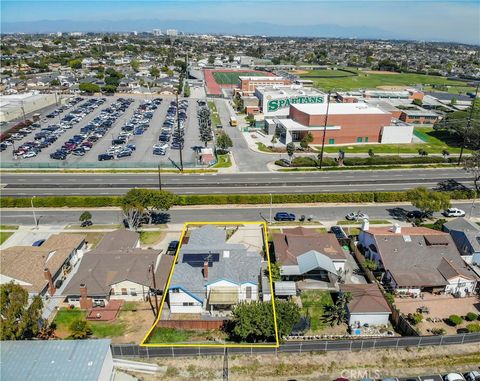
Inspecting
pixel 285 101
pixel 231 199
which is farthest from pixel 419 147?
pixel 231 199

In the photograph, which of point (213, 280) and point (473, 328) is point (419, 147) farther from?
point (213, 280)

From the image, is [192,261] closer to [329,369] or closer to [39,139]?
[329,369]

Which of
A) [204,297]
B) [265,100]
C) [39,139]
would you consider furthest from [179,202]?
[265,100]

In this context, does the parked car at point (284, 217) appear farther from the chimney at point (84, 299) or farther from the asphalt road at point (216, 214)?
the chimney at point (84, 299)

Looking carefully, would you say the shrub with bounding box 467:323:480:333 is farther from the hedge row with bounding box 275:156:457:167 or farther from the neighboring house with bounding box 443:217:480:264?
the hedge row with bounding box 275:156:457:167

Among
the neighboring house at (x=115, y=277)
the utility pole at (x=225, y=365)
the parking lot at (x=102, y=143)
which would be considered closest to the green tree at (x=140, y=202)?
the neighboring house at (x=115, y=277)

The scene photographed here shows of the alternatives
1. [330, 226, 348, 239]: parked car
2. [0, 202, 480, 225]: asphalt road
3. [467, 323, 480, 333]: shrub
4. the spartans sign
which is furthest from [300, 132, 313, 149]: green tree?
[467, 323, 480, 333]: shrub
